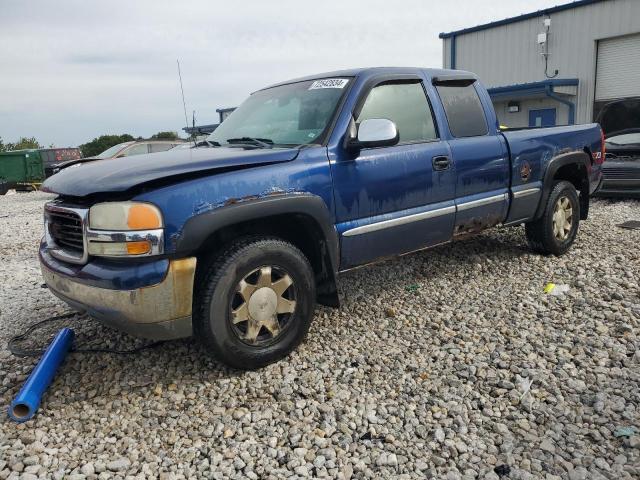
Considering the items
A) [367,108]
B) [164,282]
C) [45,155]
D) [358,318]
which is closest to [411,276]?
[358,318]

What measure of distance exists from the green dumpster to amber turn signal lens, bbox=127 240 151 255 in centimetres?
1969

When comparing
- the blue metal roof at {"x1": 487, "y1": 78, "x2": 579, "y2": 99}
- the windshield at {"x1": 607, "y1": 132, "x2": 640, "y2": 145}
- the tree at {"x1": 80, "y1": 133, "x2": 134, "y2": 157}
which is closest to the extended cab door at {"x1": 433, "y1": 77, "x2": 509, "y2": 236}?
the windshield at {"x1": 607, "y1": 132, "x2": 640, "y2": 145}

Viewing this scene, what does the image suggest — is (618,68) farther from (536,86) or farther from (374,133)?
(374,133)

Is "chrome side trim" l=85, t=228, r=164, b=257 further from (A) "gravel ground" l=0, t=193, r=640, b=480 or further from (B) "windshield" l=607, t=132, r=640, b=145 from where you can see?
(B) "windshield" l=607, t=132, r=640, b=145

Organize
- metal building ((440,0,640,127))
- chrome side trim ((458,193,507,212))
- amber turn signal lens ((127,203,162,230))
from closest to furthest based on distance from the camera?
amber turn signal lens ((127,203,162,230)) → chrome side trim ((458,193,507,212)) → metal building ((440,0,640,127))

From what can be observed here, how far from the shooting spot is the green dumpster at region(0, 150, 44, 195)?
1992 cm

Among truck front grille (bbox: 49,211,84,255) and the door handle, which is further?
the door handle

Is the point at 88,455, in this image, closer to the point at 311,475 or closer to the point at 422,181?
the point at 311,475

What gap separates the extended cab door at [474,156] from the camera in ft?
13.8

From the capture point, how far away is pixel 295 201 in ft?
10.2

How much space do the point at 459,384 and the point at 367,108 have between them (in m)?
2.00

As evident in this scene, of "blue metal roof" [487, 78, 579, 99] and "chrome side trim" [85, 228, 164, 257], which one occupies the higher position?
"blue metal roof" [487, 78, 579, 99]

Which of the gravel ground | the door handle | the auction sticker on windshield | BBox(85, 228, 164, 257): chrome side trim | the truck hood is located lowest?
the gravel ground

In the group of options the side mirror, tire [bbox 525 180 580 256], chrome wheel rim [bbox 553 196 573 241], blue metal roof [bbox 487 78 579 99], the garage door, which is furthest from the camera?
blue metal roof [bbox 487 78 579 99]
